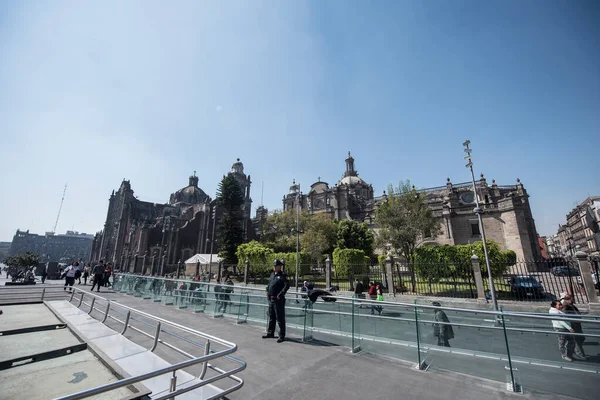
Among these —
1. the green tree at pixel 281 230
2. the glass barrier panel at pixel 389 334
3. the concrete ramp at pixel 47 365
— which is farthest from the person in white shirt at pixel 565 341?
the green tree at pixel 281 230

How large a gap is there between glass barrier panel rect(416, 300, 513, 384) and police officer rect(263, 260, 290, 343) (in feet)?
9.41

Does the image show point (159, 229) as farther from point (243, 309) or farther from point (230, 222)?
point (243, 309)

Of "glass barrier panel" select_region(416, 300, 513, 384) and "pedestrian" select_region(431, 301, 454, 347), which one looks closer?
"glass barrier panel" select_region(416, 300, 513, 384)

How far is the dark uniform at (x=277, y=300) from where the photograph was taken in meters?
5.85

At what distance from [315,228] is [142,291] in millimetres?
23256

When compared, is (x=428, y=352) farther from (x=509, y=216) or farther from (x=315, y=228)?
(x=509, y=216)

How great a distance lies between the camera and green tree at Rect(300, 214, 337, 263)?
31094 millimetres

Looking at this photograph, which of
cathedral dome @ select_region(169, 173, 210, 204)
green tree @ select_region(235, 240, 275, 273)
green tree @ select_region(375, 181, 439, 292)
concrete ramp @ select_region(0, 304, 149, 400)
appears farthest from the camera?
cathedral dome @ select_region(169, 173, 210, 204)

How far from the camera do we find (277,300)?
589 centimetres

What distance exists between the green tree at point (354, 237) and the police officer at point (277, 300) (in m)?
30.2

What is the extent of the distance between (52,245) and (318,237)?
589 ft

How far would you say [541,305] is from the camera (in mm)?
12305

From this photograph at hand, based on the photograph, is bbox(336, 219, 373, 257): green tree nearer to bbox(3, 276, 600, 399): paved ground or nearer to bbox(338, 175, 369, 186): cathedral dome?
bbox(338, 175, 369, 186): cathedral dome

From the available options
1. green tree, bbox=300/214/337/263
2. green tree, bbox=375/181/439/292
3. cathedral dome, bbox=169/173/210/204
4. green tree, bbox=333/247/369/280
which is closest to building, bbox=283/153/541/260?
green tree, bbox=375/181/439/292
